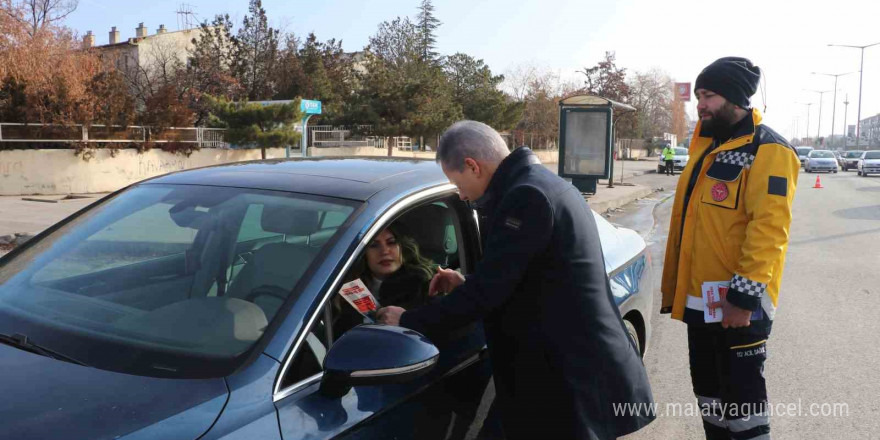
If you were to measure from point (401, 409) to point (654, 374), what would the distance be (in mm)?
3370

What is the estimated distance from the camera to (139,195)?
2.79 metres

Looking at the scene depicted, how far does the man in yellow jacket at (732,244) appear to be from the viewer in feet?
8.87

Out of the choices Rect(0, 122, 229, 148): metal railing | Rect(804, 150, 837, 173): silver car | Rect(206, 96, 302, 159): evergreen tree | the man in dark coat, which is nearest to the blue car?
the man in dark coat

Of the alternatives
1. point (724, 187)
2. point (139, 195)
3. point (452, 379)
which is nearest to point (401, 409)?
point (452, 379)

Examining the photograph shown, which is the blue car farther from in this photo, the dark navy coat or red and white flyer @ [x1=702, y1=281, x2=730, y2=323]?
red and white flyer @ [x1=702, y1=281, x2=730, y2=323]

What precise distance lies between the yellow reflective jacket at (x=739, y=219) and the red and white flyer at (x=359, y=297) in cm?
142

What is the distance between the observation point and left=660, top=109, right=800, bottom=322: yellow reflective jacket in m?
2.69

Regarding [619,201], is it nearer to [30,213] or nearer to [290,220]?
[30,213]

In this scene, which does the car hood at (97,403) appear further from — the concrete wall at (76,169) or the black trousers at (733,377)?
the concrete wall at (76,169)

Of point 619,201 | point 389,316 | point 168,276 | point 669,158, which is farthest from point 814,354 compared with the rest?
point 669,158

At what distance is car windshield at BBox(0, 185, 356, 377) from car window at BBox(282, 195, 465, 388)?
159 millimetres

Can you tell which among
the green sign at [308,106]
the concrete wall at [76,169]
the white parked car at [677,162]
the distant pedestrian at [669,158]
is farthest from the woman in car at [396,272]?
the white parked car at [677,162]

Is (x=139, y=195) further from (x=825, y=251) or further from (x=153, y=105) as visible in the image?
(x=153, y=105)

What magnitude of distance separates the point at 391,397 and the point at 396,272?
843mm
